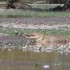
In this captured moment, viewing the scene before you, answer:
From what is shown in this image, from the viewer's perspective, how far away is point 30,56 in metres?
13.8

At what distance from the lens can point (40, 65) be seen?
1169cm

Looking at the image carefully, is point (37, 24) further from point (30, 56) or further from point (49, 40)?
point (30, 56)

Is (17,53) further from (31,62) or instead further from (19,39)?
(19,39)

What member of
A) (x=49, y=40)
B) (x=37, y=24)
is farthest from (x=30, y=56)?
(x=37, y=24)

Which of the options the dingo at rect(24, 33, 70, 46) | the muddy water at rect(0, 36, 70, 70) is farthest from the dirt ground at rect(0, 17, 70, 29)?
the muddy water at rect(0, 36, 70, 70)

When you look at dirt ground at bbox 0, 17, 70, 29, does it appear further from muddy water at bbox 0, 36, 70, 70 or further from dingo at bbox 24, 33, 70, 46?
muddy water at bbox 0, 36, 70, 70

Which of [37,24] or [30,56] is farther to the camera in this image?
[37,24]

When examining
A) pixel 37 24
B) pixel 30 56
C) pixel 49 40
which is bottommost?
pixel 37 24

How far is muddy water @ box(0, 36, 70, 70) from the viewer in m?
11.5

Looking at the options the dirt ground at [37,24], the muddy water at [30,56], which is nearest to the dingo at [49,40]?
the muddy water at [30,56]

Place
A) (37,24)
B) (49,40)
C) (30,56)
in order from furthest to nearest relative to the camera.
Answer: (37,24) < (49,40) < (30,56)

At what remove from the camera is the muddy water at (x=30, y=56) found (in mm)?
11508

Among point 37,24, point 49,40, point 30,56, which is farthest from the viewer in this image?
point 37,24

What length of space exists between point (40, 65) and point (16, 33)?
8548mm
